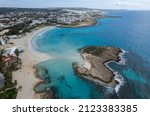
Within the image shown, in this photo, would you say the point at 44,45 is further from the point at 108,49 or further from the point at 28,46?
the point at 108,49

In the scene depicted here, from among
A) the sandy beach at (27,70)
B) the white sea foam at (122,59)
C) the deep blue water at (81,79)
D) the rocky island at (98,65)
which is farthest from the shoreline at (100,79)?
the sandy beach at (27,70)

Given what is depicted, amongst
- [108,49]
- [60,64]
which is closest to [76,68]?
[60,64]

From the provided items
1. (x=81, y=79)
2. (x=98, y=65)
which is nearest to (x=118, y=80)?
(x=81, y=79)

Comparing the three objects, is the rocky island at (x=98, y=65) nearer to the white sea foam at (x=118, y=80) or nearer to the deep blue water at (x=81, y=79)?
the white sea foam at (x=118, y=80)

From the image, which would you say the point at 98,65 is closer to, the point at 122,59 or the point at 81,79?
the point at 122,59

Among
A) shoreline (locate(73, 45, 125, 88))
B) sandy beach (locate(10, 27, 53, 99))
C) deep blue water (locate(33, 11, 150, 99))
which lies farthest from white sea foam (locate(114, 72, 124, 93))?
sandy beach (locate(10, 27, 53, 99))
